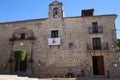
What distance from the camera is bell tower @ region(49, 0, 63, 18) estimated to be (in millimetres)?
21062

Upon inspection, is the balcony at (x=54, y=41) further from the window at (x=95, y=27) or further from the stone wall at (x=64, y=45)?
the window at (x=95, y=27)

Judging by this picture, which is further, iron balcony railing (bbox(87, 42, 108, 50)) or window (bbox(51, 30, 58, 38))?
window (bbox(51, 30, 58, 38))

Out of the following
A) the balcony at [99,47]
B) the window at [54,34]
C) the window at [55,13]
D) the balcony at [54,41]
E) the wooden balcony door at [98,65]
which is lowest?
the wooden balcony door at [98,65]

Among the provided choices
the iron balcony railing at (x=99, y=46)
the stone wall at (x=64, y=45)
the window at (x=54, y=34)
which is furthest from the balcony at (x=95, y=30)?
the window at (x=54, y=34)

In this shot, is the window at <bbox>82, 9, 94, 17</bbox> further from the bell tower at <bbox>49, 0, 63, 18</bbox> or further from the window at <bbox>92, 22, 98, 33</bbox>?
the bell tower at <bbox>49, 0, 63, 18</bbox>

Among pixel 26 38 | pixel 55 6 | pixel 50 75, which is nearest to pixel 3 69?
pixel 26 38

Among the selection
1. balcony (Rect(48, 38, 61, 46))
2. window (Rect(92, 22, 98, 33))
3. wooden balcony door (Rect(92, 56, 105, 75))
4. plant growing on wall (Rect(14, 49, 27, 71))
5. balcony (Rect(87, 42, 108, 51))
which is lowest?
wooden balcony door (Rect(92, 56, 105, 75))

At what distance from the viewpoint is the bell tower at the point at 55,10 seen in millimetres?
21062

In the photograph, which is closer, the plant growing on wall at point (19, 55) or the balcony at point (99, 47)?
the plant growing on wall at point (19, 55)

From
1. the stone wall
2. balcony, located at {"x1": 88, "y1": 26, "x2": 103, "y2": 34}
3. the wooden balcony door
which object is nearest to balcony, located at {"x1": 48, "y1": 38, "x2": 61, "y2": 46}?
the stone wall

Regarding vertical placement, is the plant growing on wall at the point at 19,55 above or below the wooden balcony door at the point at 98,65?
above

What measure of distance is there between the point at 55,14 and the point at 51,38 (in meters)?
3.50

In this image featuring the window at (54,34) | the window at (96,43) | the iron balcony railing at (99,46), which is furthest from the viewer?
the window at (54,34)

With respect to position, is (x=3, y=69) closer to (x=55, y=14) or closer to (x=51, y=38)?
(x=51, y=38)
